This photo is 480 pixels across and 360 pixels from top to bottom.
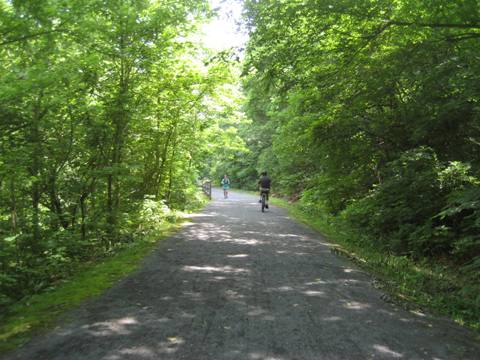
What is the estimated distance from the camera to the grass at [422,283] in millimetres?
5430

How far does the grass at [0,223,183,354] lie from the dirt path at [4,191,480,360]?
0.81ft

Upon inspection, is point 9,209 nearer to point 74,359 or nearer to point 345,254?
point 74,359

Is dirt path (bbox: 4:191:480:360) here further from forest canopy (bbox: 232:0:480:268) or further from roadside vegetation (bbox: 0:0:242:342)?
forest canopy (bbox: 232:0:480:268)

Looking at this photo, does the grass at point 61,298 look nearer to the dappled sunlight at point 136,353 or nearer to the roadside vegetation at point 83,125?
the roadside vegetation at point 83,125

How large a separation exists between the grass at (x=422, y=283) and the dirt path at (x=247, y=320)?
0.43 meters

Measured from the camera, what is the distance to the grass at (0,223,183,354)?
172 inches

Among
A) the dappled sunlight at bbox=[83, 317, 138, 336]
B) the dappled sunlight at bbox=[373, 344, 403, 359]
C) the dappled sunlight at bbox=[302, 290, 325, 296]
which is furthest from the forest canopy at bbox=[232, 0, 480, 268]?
the dappled sunlight at bbox=[83, 317, 138, 336]

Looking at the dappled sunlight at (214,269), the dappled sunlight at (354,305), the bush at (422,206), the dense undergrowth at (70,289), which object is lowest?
the dense undergrowth at (70,289)

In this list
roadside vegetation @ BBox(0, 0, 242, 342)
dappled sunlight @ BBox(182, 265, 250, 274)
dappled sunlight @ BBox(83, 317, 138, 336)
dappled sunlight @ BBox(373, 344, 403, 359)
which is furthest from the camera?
dappled sunlight @ BBox(182, 265, 250, 274)

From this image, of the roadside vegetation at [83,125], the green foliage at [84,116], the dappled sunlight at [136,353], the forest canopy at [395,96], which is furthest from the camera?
the forest canopy at [395,96]

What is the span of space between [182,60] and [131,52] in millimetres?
2382

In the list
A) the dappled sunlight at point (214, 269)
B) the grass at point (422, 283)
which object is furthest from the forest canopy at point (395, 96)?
the dappled sunlight at point (214, 269)

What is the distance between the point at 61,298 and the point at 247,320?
9.19 feet

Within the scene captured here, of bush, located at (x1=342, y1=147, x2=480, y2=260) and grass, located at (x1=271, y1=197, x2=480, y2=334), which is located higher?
bush, located at (x1=342, y1=147, x2=480, y2=260)
